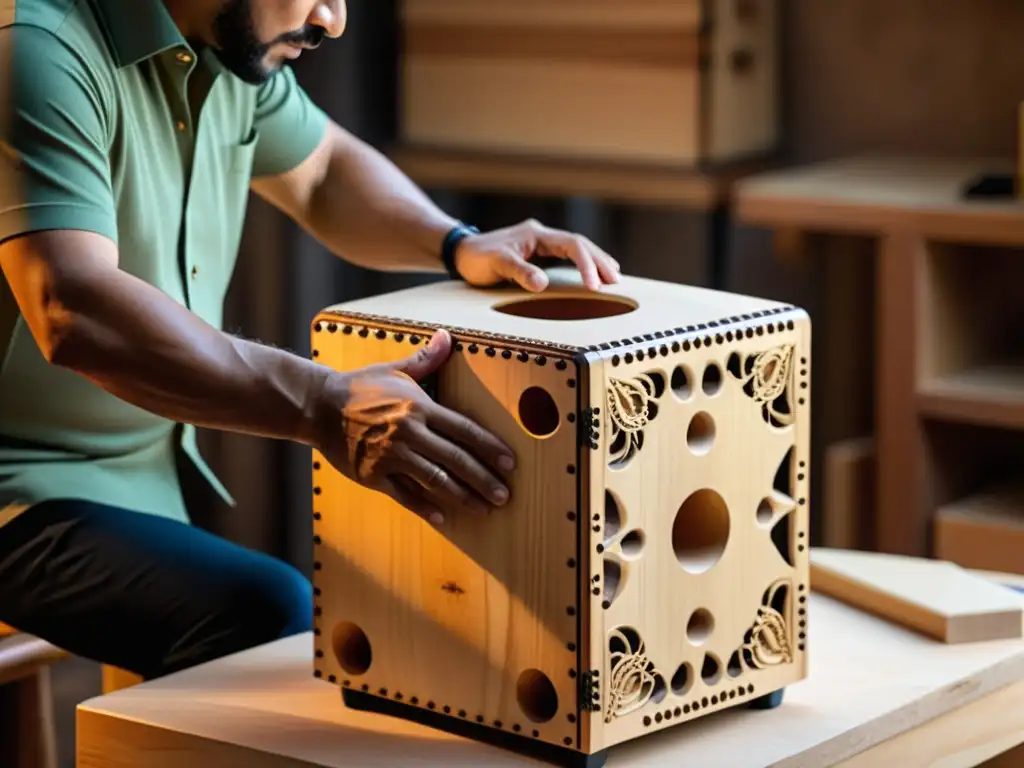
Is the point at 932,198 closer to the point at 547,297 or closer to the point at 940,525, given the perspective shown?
the point at 940,525

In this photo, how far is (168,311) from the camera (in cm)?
144

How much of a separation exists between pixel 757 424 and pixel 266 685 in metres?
0.49

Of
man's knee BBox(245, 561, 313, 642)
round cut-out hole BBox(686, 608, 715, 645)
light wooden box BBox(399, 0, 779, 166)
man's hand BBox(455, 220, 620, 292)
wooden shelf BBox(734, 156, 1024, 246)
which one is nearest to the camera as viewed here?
round cut-out hole BBox(686, 608, 715, 645)

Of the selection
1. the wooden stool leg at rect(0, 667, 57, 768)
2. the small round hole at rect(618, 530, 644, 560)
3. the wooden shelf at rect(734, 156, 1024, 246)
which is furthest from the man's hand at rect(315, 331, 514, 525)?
the wooden shelf at rect(734, 156, 1024, 246)

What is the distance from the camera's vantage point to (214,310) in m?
1.90

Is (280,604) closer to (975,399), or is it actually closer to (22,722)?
(22,722)

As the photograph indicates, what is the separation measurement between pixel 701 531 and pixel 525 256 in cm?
35

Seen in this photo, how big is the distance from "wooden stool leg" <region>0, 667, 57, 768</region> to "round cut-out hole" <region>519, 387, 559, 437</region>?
2.60ft

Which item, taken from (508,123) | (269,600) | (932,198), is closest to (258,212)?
(508,123)

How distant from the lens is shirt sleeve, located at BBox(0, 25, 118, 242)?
148 centimetres

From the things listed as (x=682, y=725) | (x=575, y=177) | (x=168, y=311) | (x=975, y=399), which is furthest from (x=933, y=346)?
(x=168, y=311)

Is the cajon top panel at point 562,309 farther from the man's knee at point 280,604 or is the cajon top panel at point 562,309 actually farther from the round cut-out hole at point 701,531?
the man's knee at point 280,604

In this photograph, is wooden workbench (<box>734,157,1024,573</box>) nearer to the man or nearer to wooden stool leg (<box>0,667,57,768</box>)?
the man

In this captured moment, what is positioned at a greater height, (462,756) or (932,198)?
(932,198)
